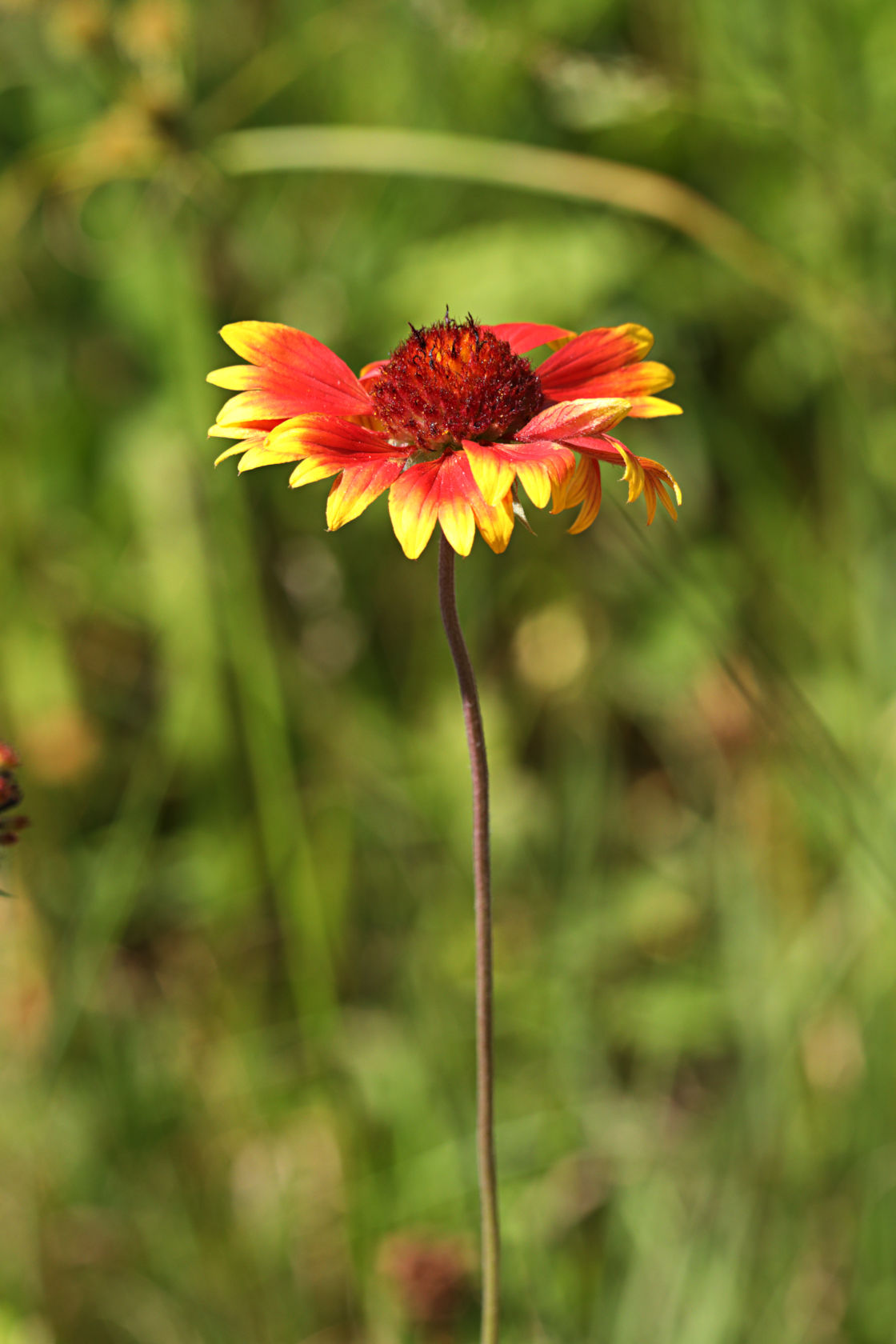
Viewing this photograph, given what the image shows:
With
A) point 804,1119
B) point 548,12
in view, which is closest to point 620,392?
point 804,1119

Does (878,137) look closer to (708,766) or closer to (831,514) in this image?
(831,514)

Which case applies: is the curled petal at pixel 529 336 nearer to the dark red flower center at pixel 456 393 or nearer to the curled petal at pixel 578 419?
the dark red flower center at pixel 456 393

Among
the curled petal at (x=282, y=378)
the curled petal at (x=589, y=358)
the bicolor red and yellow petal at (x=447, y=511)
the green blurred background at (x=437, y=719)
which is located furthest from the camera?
the green blurred background at (x=437, y=719)

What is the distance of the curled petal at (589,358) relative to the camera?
3.17 feet

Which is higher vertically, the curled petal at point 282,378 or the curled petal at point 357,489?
the curled petal at point 282,378

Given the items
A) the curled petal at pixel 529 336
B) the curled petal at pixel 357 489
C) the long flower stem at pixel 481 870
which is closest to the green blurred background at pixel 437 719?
the curled petal at pixel 529 336

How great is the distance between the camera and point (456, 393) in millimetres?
879

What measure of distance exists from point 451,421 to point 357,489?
120 mm

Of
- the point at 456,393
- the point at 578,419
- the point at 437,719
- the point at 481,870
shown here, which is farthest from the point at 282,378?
the point at 437,719

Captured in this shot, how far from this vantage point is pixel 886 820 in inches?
67.2

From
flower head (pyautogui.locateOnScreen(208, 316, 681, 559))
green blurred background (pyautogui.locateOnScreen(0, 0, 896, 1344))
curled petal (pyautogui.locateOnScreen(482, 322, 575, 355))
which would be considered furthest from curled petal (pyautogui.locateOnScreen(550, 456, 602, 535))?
green blurred background (pyautogui.locateOnScreen(0, 0, 896, 1344))

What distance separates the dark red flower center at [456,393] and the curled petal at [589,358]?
4cm

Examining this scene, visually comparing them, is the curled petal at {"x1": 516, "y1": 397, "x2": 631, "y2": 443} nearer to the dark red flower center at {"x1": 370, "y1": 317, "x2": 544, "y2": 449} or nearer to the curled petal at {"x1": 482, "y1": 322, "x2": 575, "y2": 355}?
→ the dark red flower center at {"x1": 370, "y1": 317, "x2": 544, "y2": 449}

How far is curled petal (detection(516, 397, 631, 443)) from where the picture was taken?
784 mm
